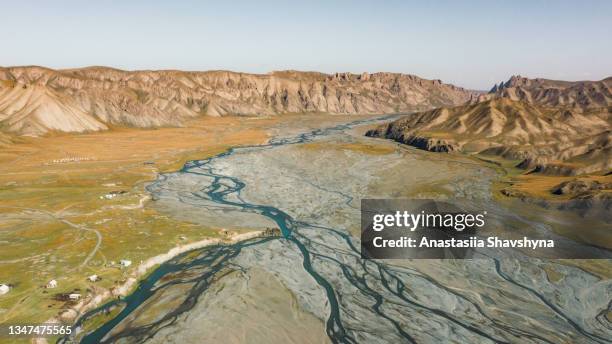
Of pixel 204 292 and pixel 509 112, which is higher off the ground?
pixel 509 112

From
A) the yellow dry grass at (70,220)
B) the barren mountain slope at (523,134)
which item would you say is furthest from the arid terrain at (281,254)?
the barren mountain slope at (523,134)

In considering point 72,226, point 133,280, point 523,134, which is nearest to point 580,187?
point 133,280

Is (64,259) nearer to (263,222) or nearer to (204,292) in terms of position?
(204,292)

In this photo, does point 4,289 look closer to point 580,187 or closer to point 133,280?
point 133,280

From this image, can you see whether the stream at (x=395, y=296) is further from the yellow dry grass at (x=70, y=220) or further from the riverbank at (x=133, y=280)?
the yellow dry grass at (x=70, y=220)

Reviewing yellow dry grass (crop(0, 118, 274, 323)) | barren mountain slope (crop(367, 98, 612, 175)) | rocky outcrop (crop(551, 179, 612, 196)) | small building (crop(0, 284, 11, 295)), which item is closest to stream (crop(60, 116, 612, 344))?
yellow dry grass (crop(0, 118, 274, 323))

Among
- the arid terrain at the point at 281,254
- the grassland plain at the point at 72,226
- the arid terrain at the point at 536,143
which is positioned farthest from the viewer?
the arid terrain at the point at 536,143

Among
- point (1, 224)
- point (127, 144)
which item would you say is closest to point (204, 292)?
point (1, 224)
